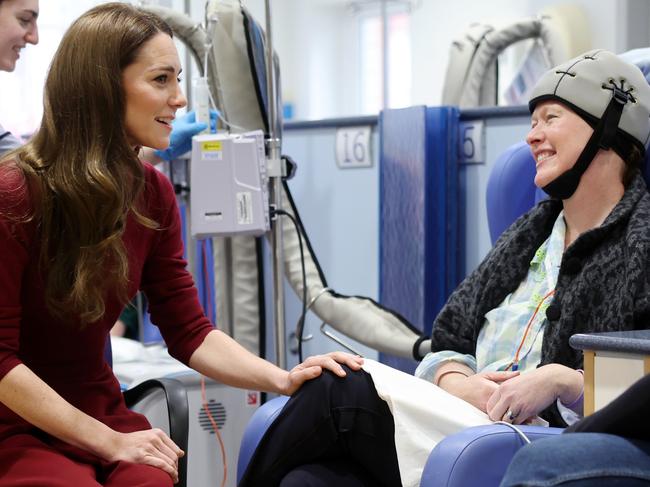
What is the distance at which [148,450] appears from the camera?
144 centimetres

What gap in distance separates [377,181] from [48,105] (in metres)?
1.82

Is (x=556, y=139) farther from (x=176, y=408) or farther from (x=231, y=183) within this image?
(x=231, y=183)

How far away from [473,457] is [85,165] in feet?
2.37

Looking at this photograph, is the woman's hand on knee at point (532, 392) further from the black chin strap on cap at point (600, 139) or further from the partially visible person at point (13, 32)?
the partially visible person at point (13, 32)

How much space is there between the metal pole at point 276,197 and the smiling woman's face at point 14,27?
645mm

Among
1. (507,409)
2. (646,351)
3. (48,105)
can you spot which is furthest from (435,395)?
(48,105)

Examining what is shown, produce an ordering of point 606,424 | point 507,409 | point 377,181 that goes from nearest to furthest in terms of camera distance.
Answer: point 606,424 → point 507,409 → point 377,181

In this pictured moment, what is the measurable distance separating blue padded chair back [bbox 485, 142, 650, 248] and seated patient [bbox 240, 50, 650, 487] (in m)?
0.14

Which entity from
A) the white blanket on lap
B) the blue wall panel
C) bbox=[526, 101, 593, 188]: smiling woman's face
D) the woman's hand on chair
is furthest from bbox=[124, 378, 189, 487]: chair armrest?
the blue wall panel

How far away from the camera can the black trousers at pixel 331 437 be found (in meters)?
1.56

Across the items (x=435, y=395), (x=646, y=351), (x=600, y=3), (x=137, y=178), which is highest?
(x=600, y=3)

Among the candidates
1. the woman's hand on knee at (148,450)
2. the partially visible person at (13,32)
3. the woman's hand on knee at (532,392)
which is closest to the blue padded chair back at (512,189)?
the woman's hand on knee at (532,392)

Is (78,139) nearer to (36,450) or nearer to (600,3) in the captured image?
(36,450)

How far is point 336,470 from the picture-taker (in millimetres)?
1569
